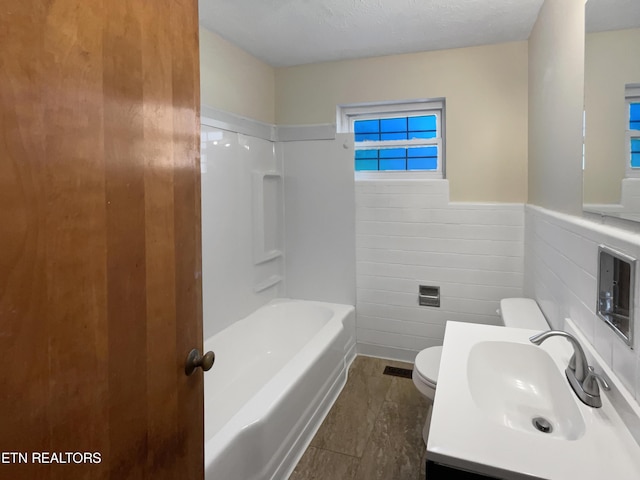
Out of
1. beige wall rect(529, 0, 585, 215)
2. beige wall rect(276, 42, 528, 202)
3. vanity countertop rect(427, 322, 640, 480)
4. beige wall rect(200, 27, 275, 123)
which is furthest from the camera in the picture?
beige wall rect(276, 42, 528, 202)

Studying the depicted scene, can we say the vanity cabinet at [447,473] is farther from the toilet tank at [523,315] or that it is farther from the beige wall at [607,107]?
the toilet tank at [523,315]

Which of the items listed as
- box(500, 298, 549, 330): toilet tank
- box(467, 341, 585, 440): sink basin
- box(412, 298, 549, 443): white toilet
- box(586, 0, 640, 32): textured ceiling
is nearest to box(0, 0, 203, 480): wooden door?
box(467, 341, 585, 440): sink basin

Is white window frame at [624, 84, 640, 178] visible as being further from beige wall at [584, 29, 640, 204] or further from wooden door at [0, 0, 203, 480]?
wooden door at [0, 0, 203, 480]

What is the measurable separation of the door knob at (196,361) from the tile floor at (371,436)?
45.4 inches

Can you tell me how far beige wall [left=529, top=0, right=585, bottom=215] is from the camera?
1.46 metres

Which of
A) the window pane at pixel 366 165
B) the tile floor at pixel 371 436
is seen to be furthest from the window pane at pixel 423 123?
the tile floor at pixel 371 436

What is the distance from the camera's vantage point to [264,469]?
162 cm

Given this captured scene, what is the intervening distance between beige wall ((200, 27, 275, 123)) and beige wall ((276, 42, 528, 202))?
0.56m

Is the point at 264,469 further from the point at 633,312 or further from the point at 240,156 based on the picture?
the point at 240,156

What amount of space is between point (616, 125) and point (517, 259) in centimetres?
169

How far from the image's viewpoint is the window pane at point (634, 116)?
99cm

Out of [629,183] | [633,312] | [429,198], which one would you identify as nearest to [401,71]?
[429,198]

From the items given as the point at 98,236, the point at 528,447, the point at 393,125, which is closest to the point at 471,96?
the point at 393,125

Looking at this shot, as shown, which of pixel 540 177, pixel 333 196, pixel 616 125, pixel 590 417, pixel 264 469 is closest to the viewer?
pixel 590 417
